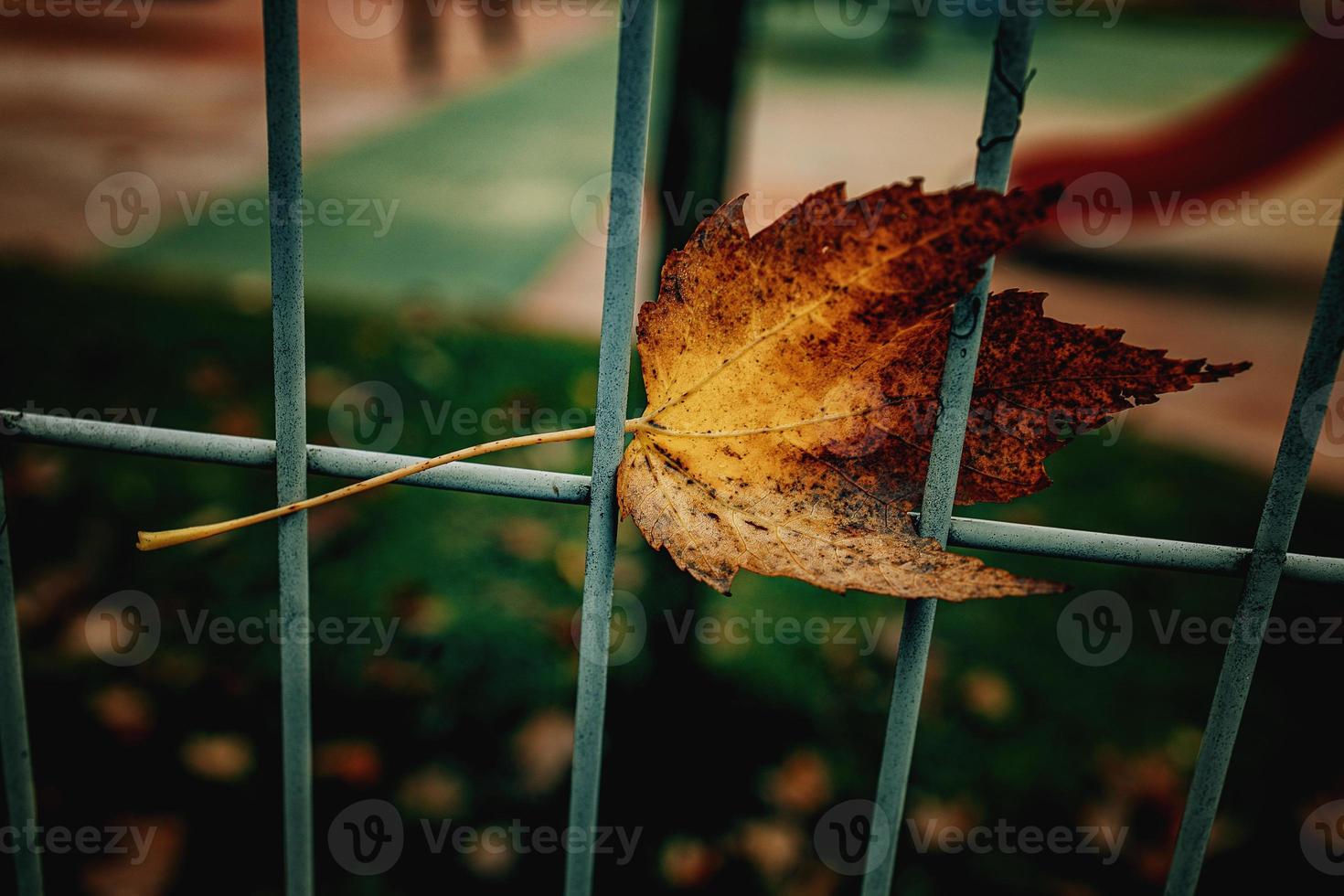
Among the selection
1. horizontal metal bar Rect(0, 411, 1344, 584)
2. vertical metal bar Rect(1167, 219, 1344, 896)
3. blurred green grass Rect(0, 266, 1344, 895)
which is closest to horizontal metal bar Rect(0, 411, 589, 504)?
horizontal metal bar Rect(0, 411, 1344, 584)

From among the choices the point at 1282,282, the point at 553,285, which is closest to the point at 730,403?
the point at 553,285

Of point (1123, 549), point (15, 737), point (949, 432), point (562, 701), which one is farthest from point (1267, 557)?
point (562, 701)

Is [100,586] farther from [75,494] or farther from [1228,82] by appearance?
[1228,82]

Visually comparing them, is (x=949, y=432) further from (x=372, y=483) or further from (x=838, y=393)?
(x=372, y=483)

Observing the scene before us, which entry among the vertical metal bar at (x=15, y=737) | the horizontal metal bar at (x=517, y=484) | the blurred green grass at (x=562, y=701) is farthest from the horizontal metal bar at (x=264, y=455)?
the blurred green grass at (x=562, y=701)

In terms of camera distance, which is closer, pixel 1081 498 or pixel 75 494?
pixel 75 494

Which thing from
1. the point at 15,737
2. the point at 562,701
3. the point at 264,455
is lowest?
the point at 562,701
